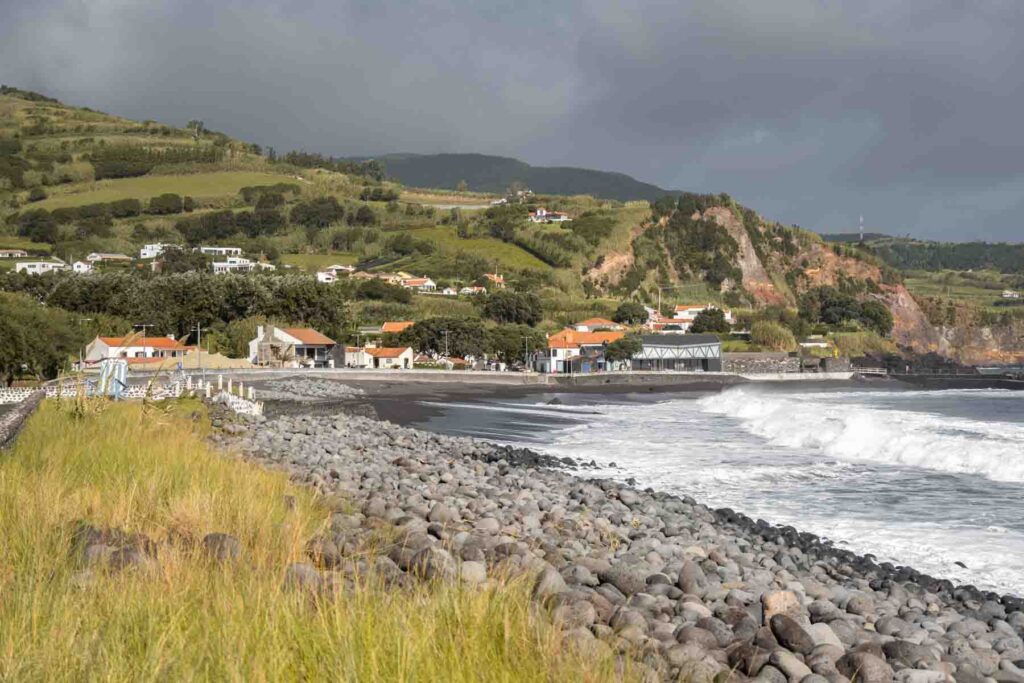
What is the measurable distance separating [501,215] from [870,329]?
69.3 m

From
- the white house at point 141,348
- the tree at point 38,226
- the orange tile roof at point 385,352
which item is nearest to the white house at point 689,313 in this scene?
the orange tile roof at point 385,352

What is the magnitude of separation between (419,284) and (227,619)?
117 metres

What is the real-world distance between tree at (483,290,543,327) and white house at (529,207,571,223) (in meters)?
66.6

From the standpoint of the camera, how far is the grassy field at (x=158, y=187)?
156 metres

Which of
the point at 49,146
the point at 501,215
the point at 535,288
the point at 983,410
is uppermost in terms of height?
the point at 49,146

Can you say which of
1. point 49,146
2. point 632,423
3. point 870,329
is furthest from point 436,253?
point 632,423

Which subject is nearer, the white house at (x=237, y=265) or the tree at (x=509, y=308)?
the tree at (x=509, y=308)

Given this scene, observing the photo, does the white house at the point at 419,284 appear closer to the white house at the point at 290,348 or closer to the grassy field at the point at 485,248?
the grassy field at the point at 485,248

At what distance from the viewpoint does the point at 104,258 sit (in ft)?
398

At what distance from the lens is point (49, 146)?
187500 mm

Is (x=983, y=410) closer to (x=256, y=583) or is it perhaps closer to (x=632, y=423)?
(x=632, y=423)

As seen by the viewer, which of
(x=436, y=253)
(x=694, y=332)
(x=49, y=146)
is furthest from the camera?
(x=49, y=146)

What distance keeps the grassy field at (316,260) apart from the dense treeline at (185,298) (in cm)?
4307

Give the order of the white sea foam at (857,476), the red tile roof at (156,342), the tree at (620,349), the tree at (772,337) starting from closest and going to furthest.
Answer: the white sea foam at (857,476)
the red tile roof at (156,342)
the tree at (620,349)
the tree at (772,337)
